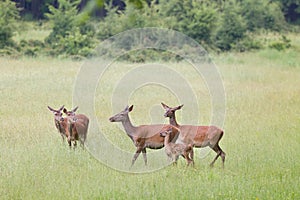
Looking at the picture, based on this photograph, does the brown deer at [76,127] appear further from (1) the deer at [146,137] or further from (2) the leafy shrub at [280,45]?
(2) the leafy shrub at [280,45]

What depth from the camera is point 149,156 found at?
9.82 meters

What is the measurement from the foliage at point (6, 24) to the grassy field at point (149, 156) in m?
11.0

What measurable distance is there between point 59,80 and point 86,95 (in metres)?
3.99

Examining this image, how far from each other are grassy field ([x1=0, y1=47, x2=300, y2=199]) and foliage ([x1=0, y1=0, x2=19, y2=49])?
11001 millimetres

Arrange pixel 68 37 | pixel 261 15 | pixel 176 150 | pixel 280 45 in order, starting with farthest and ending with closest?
pixel 261 15, pixel 280 45, pixel 68 37, pixel 176 150

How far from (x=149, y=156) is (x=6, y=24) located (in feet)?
75.9

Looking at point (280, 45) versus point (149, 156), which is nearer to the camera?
point (149, 156)

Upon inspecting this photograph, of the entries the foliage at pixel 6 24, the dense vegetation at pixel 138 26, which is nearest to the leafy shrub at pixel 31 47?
the dense vegetation at pixel 138 26

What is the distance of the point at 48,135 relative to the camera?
11.5 metres

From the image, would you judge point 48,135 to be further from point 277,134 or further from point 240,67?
point 240,67

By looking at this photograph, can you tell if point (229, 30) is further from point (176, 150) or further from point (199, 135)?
point (176, 150)

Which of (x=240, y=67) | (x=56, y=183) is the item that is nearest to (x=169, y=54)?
(x=240, y=67)

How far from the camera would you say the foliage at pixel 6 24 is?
30.7 m

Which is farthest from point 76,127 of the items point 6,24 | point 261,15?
point 261,15
